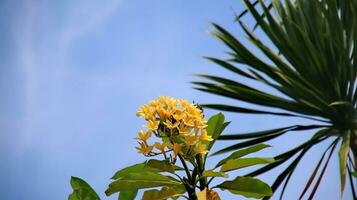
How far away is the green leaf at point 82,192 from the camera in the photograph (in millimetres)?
1107

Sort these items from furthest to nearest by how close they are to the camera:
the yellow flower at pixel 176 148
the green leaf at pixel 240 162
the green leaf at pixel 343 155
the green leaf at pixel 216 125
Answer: the green leaf at pixel 343 155
the green leaf at pixel 216 125
the green leaf at pixel 240 162
the yellow flower at pixel 176 148

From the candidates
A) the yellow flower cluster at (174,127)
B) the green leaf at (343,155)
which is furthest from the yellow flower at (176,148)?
the green leaf at (343,155)

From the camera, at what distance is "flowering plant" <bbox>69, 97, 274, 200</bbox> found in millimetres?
1078

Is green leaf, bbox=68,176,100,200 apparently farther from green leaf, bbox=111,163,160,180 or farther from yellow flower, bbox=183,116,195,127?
A: yellow flower, bbox=183,116,195,127

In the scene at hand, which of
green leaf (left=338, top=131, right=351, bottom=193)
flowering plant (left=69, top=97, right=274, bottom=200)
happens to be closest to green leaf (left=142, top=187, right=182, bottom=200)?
flowering plant (left=69, top=97, right=274, bottom=200)

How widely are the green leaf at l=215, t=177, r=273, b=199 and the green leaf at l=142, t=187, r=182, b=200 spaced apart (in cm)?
10

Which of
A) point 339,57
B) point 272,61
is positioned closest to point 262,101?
point 272,61

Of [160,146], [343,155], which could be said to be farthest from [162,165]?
[343,155]

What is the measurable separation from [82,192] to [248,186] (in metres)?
0.37

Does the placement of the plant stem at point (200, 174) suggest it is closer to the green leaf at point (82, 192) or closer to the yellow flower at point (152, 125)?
the yellow flower at point (152, 125)

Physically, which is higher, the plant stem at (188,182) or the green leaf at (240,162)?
the green leaf at (240,162)

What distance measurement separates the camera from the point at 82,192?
1.11 meters

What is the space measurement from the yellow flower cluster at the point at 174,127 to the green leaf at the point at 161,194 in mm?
80

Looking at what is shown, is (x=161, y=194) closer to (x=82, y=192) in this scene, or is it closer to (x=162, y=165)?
(x=162, y=165)
